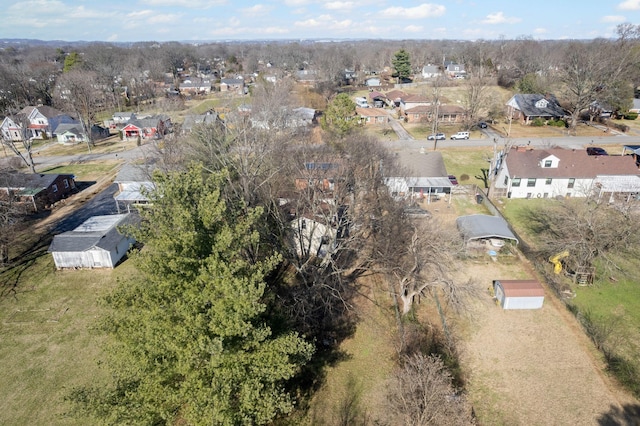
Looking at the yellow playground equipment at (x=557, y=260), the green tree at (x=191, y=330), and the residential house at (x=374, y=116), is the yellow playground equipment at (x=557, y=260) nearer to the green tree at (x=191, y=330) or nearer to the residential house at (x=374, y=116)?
the green tree at (x=191, y=330)

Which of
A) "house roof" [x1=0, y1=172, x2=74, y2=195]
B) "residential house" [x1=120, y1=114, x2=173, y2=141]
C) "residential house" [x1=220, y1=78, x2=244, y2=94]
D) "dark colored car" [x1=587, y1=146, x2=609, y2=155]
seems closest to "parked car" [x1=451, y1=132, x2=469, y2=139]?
"dark colored car" [x1=587, y1=146, x2=609, y2=155]

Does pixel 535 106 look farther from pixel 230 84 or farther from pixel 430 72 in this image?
pixel 230 84

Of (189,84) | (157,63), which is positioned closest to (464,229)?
(189,84)

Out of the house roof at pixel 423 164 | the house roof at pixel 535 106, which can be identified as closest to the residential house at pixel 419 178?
the house roof at pixel 423 164

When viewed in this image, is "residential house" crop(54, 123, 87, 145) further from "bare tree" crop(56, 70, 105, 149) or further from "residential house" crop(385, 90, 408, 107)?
"residential house" crop(385, 90, 408, 107)

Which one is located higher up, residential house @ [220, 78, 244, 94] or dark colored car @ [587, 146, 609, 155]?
residential house @ [220, 78, 244, 94]

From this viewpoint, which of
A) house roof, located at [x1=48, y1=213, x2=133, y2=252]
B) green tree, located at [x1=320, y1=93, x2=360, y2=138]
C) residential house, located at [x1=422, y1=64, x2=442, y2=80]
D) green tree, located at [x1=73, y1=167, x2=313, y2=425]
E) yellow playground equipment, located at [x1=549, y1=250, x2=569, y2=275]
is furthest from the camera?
residential house, located at [x1=422, y1=64, x2=442, y2=80]
